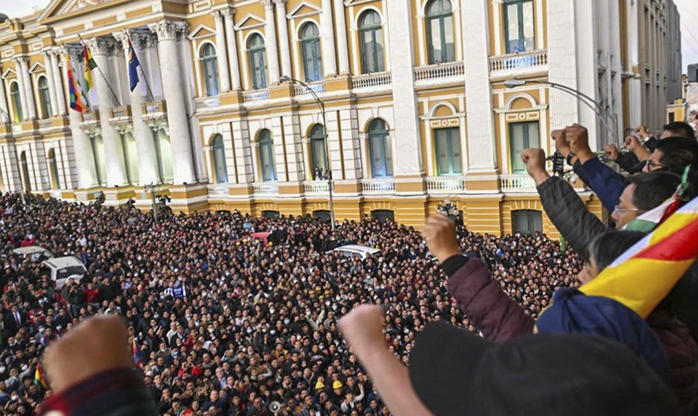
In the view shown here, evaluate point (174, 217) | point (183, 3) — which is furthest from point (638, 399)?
point (183, 3)

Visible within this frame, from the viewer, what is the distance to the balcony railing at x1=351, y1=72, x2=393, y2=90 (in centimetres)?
2567

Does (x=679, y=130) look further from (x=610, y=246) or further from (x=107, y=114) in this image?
(x=107, y=114)

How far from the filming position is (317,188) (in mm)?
28188

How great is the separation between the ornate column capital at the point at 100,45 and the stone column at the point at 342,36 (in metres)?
15.7

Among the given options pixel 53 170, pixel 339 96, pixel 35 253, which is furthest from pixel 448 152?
pixel 53 170

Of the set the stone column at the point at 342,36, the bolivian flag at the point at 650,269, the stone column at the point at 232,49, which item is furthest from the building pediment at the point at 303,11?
the bolivian flag at the point at 650,269

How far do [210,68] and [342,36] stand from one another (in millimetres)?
8847

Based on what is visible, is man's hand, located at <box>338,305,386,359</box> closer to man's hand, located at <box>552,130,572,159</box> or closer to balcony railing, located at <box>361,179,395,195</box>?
man's hand, located at <box>552,130,572,159</box>

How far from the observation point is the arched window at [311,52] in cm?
2759

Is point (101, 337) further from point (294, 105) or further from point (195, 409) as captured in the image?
point (294, 105)

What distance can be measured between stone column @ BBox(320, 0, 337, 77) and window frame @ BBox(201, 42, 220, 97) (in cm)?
738

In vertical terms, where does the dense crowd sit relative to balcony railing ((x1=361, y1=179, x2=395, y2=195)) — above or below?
below

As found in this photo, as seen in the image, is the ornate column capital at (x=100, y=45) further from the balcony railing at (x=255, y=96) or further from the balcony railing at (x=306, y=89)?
the balcony railing at (x=306, y=89)

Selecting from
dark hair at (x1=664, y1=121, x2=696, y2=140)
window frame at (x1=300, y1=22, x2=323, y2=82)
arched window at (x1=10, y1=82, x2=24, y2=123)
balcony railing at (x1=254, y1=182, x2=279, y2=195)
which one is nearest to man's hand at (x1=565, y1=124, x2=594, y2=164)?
dark hair at (x1=664, y1=121, x2=696, y2=140)
